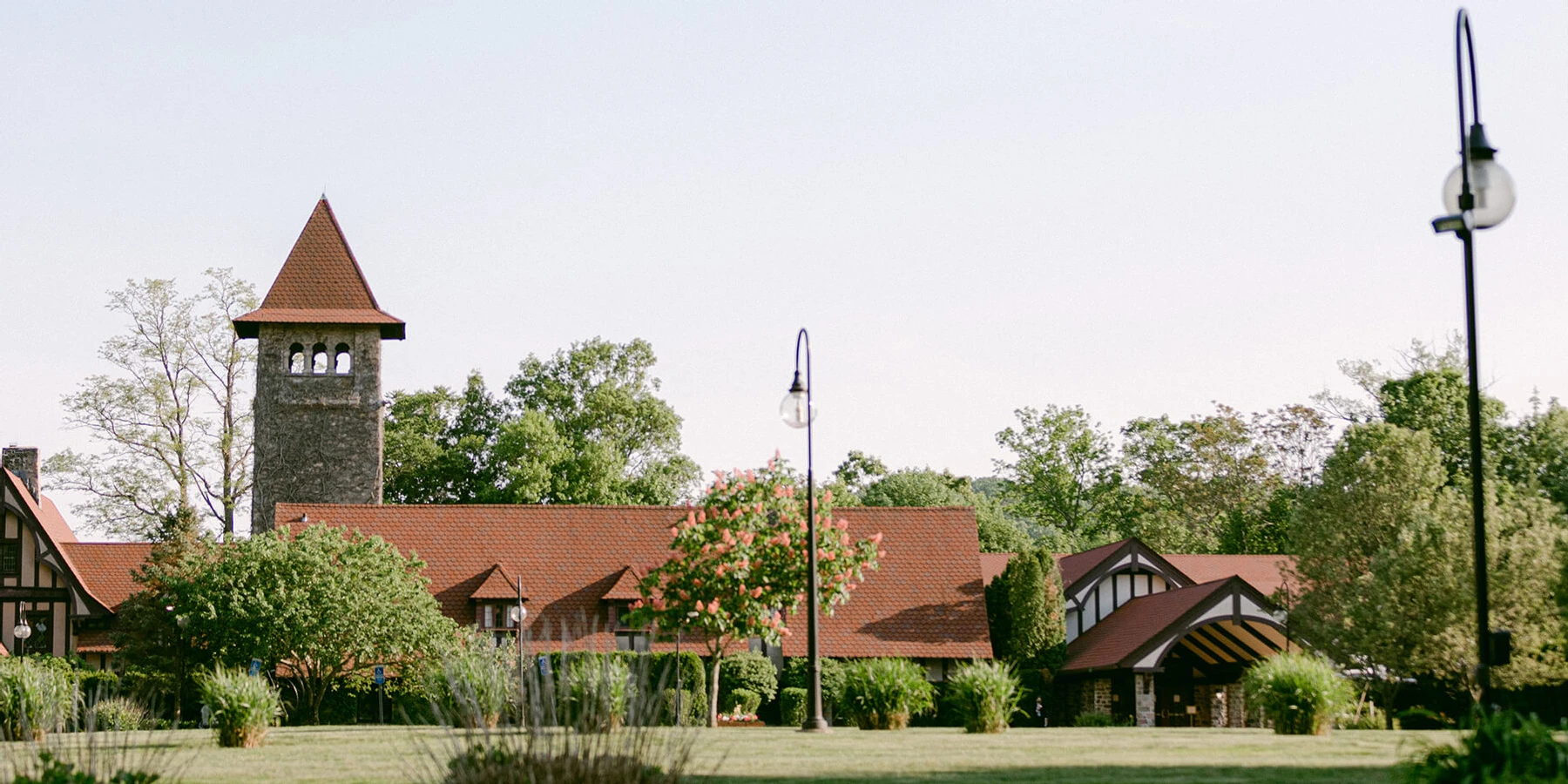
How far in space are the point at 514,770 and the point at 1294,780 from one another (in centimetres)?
607

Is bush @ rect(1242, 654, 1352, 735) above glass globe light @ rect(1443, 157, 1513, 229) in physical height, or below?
below

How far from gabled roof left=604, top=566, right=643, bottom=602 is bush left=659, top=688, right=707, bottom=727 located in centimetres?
655

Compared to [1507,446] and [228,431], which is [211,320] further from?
[1507,446]

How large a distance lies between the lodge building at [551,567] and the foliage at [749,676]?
6.22 feet

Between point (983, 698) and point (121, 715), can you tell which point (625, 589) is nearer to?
point (121, 715)

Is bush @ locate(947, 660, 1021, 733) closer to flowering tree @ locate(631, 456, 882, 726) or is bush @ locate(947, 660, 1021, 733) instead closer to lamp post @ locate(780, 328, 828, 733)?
lamp post @ locate(780, 328, 828, 733)

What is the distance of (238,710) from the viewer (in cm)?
2011

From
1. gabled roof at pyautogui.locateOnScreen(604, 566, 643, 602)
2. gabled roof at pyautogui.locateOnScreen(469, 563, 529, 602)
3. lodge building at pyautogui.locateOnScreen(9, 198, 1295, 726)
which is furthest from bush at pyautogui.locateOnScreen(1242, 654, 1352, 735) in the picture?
gabled roof at pyautogui.locateOnScreen(469, 563, 529, 602)

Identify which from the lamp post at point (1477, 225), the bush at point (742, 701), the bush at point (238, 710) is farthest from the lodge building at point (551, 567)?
the lamp post at point (1477, 225)

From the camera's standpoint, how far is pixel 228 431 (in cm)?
5316

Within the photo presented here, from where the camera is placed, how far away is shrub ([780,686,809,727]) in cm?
3656

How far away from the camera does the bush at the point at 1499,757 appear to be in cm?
1019

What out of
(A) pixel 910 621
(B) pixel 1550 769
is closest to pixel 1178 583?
(A) pixel 910 621

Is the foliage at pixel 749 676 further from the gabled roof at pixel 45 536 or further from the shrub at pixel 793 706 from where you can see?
the gabled roof at pixel 45 536
